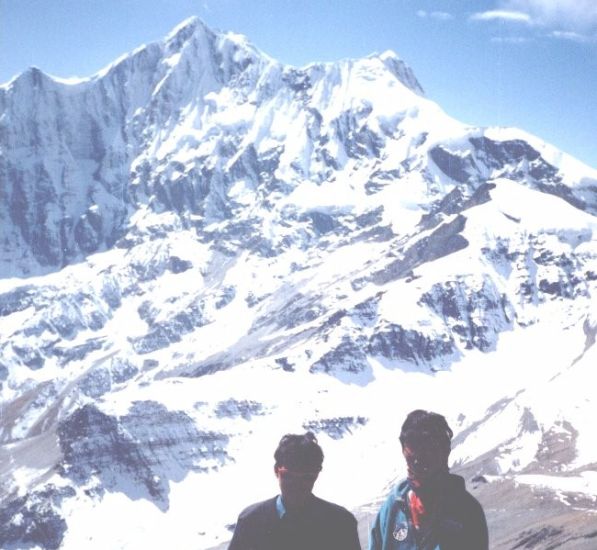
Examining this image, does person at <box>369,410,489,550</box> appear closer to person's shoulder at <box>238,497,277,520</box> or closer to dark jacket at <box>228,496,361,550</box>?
dark jacket at <box>228,496,361,550</box>

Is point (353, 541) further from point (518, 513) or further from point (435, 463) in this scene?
point (518, 513)

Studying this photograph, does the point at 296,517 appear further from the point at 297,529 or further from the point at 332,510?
the point at 332,510

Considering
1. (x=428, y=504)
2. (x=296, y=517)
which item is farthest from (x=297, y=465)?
(x=428, y=504)

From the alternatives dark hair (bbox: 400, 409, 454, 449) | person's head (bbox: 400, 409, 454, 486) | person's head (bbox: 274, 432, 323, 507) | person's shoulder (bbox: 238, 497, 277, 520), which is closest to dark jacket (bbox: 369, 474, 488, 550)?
person's head (bbox: 400, 409, 454, 486)

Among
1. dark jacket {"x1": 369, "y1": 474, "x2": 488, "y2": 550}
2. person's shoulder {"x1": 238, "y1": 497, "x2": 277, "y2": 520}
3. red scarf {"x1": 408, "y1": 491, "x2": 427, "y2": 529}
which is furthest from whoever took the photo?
red scarf {"x1": 408, "y1": 491, "x2": 427, "y2": 529}

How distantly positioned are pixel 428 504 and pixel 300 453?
220 cm

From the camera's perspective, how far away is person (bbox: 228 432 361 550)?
14.8 m

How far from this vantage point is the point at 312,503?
15.0 metres

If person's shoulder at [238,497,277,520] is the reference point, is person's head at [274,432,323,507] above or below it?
above

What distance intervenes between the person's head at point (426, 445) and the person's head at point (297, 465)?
1492mm

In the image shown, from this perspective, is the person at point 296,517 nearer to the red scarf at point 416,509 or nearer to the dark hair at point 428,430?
the red scarf at point 416,509

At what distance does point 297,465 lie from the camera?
15.0 metres

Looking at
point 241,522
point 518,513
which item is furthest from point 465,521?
point 518,513

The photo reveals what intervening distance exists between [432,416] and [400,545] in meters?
2.08
